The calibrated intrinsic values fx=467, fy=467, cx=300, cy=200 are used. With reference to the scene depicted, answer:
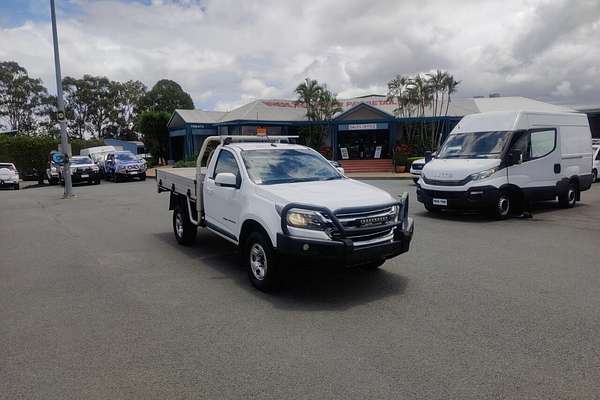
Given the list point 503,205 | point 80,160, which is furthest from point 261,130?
point 503,205

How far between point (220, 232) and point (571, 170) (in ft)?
32.7

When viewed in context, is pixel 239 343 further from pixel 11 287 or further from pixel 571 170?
pixel 571 170

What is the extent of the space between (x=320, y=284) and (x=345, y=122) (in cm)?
2889

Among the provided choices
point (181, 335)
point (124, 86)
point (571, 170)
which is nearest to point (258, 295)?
point (181, 335)

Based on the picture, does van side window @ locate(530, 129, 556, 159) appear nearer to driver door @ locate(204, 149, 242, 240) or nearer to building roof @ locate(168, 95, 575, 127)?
driver door @ locate(204, 149, 242, 240)

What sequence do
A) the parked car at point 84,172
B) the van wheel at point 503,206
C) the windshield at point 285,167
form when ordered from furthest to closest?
the parked car at point 84,172 < the van wheel at point 503,206 < the windshield at point 285,167

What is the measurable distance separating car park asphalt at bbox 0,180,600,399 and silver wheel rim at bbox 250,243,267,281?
8.9 inches

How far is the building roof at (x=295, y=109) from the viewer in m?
35.1

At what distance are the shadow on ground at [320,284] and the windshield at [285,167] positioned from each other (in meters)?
1.24

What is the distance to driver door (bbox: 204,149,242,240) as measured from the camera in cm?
625

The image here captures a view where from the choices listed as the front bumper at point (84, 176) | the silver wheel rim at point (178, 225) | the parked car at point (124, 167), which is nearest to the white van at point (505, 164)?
the silver wheel rim at point (178, 225)

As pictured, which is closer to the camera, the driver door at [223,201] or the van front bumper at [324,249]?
the van front bumper at [324,249]

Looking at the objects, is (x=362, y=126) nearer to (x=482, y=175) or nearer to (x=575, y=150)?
(x=575, y=150)

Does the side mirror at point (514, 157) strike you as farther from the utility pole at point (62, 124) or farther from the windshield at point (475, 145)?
the utility pole at point (62, 124)
